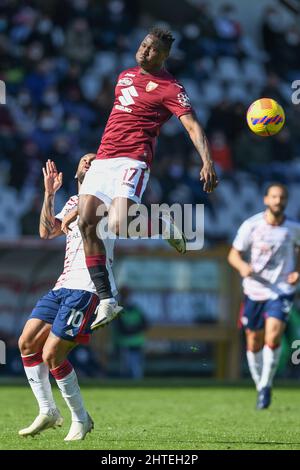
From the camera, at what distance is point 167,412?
12438 millimetres

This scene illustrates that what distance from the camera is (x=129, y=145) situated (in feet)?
29.6

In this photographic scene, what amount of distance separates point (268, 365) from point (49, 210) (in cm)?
481

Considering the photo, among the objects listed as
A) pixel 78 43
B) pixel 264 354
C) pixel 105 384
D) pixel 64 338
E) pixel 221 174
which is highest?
pixel 78 43

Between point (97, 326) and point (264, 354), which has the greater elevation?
point (97, 326)

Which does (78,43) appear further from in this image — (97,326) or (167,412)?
(97,326)

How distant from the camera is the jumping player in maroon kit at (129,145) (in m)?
8.67

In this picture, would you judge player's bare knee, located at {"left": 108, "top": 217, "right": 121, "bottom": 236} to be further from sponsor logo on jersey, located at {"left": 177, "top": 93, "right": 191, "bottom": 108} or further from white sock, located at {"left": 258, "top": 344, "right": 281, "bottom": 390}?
white sock, located at {"left": 258, "top": 344, "right": 281, "bottom": 390}

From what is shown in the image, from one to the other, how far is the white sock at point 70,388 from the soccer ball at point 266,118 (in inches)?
108

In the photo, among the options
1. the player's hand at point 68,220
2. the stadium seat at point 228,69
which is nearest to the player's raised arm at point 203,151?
the player's hand at point 68,220

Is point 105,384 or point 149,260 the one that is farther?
point 149,260

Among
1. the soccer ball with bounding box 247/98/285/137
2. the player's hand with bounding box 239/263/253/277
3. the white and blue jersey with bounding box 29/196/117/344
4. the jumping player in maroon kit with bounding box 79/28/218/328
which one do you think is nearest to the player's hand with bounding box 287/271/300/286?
the player's hand with bounding box 239/263/253/277

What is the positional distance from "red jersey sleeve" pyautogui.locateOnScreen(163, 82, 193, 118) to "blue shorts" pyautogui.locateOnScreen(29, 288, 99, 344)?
65.1 inches
